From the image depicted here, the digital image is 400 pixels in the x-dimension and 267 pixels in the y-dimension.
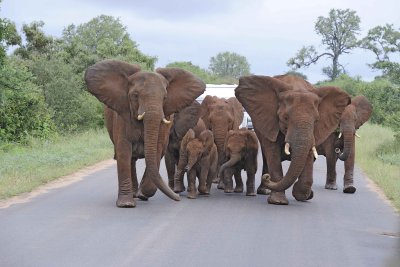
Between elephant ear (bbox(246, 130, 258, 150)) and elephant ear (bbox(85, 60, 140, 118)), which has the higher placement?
elephant ear (bbox(85, 60, 140, 118))

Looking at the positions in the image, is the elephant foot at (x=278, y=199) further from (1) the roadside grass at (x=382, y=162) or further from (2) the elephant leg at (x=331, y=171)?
(2) the elephant leg at (x=331, y=171)

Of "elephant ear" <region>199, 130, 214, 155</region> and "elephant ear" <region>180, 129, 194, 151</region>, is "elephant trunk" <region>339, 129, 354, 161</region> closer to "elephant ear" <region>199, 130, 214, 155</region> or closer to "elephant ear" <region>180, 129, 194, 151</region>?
"elephant ear" <region>199, 130, 214, 155</region>

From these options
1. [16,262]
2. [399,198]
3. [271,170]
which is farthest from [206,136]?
[16,262]

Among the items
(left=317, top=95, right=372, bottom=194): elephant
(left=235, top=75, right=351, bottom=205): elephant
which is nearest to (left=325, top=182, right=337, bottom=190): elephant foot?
(left=317, top=95, right=372, bottom=194): elephant

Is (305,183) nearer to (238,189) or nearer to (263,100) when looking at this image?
(263,100)

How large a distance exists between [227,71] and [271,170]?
11533cm

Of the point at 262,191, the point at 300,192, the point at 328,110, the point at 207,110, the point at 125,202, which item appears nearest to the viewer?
the point at 125,202

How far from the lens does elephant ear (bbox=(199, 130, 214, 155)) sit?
1316 centimetres

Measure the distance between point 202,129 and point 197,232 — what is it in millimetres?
4309

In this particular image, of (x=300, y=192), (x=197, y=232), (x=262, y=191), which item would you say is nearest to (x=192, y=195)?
(x=262, y=191)

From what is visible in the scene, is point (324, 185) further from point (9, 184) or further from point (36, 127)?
point (36, 127)

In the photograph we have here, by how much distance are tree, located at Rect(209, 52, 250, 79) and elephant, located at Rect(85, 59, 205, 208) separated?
11384 cm

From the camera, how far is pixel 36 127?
Result: 81.6 ft

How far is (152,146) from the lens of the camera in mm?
11359
